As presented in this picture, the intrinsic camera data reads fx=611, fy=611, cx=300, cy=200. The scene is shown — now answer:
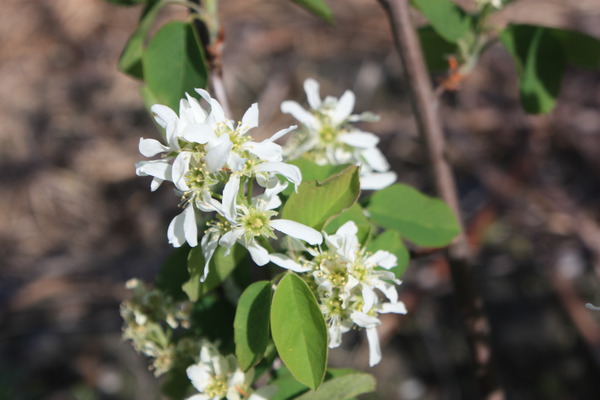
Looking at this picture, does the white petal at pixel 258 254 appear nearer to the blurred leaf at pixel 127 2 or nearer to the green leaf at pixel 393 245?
the green leaf at pixel 393 245

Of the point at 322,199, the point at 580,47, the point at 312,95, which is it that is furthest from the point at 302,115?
the point at 580,47

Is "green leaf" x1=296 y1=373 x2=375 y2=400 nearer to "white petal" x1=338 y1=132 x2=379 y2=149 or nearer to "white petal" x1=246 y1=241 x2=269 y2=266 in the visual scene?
"white petal" x1=246 y1=241 x2=269 y2=266

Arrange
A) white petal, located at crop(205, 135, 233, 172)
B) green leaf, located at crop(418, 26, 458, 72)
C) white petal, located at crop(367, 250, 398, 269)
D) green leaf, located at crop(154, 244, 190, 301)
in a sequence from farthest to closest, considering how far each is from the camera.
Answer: green leaf, located at crop(418, 26, 458, 72), green leaf, located at crop(154, 244, 190, 301), white petal, located at crop(367, 250, 398, 269), white petal, located at crop(205, 135, 233, 172)

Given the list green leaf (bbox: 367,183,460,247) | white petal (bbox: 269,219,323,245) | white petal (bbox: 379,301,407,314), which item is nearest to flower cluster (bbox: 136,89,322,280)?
white petal (bbox: 269,219,323,245)

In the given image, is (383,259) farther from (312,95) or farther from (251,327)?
(312,95)

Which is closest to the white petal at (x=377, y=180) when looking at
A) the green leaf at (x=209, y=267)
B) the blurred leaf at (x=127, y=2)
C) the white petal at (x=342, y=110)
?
the white petal at (x=342, y=110)

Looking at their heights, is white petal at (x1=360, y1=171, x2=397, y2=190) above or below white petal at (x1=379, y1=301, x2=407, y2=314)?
above

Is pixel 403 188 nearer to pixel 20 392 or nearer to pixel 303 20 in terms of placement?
pixel 20 392
